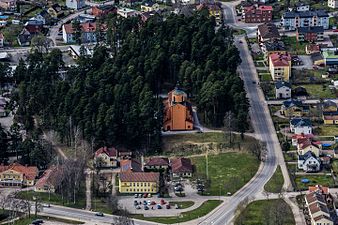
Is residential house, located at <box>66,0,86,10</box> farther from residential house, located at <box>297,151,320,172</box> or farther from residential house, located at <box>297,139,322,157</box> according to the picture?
residential house, located at <box>297,151,320,172</box>

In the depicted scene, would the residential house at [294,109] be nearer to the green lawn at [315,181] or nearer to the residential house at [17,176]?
the green lawn at [315,181]

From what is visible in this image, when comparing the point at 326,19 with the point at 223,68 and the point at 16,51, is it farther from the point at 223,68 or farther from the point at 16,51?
the point at 16,51

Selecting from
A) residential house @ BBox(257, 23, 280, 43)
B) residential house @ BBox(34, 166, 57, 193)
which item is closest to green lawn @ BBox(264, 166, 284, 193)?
residential house @ BBox(34, 166, 57, 193)

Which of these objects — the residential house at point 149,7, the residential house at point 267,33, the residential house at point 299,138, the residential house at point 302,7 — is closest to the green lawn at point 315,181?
the residential house at point 299,138

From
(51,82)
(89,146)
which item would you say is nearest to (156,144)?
(89,146)

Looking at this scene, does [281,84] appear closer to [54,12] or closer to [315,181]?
[315,181]
